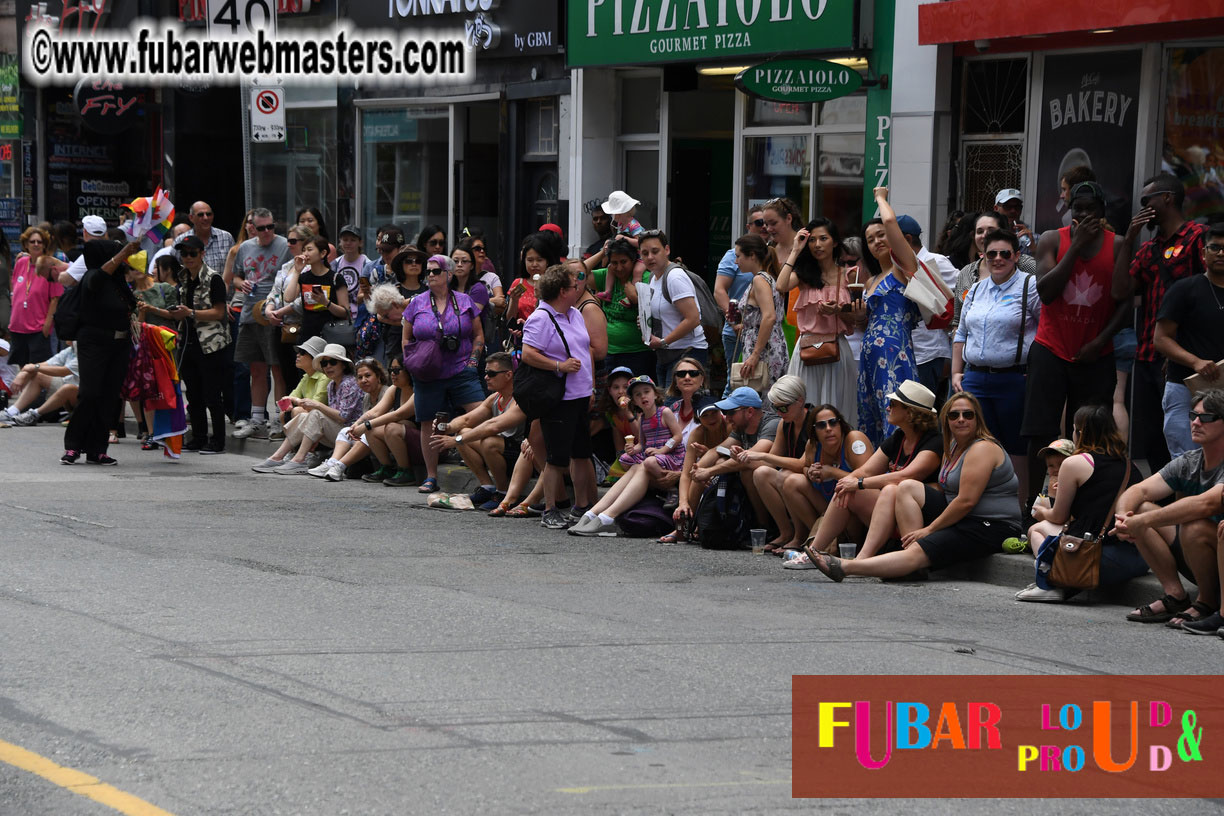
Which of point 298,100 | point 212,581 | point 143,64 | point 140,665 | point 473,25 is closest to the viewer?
point 140,665

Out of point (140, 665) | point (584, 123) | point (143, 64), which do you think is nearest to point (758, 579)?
point (140, 665)

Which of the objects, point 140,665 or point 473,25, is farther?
point 473,25

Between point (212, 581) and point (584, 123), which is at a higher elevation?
point (584, 123)

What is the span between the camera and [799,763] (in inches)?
224

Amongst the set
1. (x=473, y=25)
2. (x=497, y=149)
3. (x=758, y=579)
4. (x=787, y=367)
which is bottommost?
(x=758, y=579)

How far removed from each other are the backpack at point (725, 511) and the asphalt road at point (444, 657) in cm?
48

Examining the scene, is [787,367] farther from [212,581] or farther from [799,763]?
[799,763]

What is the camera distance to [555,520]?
11.8 metres

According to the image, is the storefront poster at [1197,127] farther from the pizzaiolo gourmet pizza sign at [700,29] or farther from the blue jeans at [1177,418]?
the blue jeans at [1177,418]

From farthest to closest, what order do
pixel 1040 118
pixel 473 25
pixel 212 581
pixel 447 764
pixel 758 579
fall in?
pixel 473 25, pixel 1040 118, pixel 758 579, pixel 212 581, pixel 447 764

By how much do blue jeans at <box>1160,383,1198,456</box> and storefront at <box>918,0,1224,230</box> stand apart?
3.67m

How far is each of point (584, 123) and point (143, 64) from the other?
10.4m

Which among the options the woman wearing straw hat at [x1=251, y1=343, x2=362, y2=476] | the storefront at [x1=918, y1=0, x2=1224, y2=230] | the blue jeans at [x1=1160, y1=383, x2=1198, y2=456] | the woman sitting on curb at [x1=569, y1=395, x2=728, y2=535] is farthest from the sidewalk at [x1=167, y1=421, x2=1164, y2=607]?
the woman wearing straw hat at [x1=251, y1=343, x2=362, y2=476]

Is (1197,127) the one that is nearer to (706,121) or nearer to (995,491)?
(995,491)
